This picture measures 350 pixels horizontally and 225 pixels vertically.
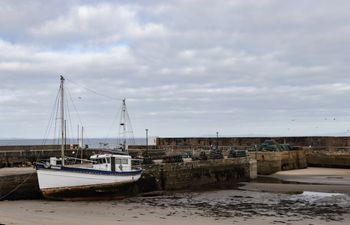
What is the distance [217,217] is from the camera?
21484 millimetres

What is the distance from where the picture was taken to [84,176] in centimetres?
2691

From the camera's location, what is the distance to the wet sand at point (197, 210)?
797 inches

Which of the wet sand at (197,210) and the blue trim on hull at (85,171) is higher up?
the blue trim on hull at (85,171)

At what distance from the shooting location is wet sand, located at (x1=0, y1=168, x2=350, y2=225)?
2025 cm

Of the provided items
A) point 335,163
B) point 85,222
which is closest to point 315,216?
point 85,222

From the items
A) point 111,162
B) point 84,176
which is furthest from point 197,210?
point 111,162

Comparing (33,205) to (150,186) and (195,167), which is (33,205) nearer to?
(150,186)

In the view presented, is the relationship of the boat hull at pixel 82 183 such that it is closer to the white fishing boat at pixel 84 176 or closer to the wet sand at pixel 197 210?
the white fishing boat at pixel 84 176

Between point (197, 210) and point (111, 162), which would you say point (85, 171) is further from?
point (197, 210)

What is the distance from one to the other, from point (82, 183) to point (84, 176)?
396mm

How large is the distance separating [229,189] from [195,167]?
3097 mm

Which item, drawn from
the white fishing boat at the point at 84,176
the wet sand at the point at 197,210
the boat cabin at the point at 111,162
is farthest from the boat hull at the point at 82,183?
the wet sand at the point at 197,210

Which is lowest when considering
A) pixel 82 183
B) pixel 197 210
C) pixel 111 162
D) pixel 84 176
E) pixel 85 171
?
pixel 197 210

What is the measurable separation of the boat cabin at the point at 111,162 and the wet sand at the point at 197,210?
212 cm
